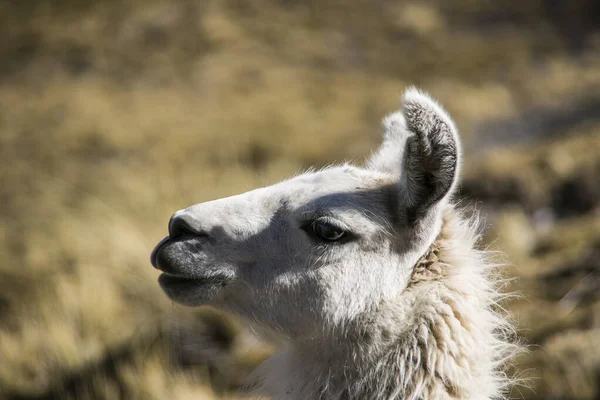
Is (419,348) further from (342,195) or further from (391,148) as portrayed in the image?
(391,148)

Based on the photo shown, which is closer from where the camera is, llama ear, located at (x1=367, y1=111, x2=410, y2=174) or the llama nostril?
the llama nostril

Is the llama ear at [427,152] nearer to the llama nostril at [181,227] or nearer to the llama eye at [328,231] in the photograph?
the llama eye at [328,231]

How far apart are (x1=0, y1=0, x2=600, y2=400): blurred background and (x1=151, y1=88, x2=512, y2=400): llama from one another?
2052 millimetres

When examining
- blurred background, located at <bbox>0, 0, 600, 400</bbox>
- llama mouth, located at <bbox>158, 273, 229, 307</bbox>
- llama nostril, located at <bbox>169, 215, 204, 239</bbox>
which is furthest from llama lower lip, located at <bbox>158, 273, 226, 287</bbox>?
blurred background, located at <bbox>0, 0, 600, 400</bbox>

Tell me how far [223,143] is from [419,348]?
34.8ft

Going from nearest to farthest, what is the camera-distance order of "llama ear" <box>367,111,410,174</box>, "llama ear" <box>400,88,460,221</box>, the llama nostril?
"llama ear" <box>400,88,460,221</box> → the llama nostril → "llama ear" <box>367,111,410,174</box>

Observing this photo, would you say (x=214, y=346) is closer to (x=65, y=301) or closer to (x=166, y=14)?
(x=65, y=301)

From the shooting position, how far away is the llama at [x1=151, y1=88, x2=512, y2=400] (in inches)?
110

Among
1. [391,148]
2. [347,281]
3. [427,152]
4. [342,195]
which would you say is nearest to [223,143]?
[391,148]

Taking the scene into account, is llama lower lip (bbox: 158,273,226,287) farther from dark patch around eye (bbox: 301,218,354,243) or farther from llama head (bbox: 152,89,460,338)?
dark patch around eye (bbox: 301,218,354,243)

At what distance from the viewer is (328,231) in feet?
9.16

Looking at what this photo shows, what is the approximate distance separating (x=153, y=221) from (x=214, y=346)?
3.59 metres

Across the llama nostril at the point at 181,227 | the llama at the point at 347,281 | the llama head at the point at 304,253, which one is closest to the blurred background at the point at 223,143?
→ the llama at the point at 347,281

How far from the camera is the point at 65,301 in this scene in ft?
22.8
